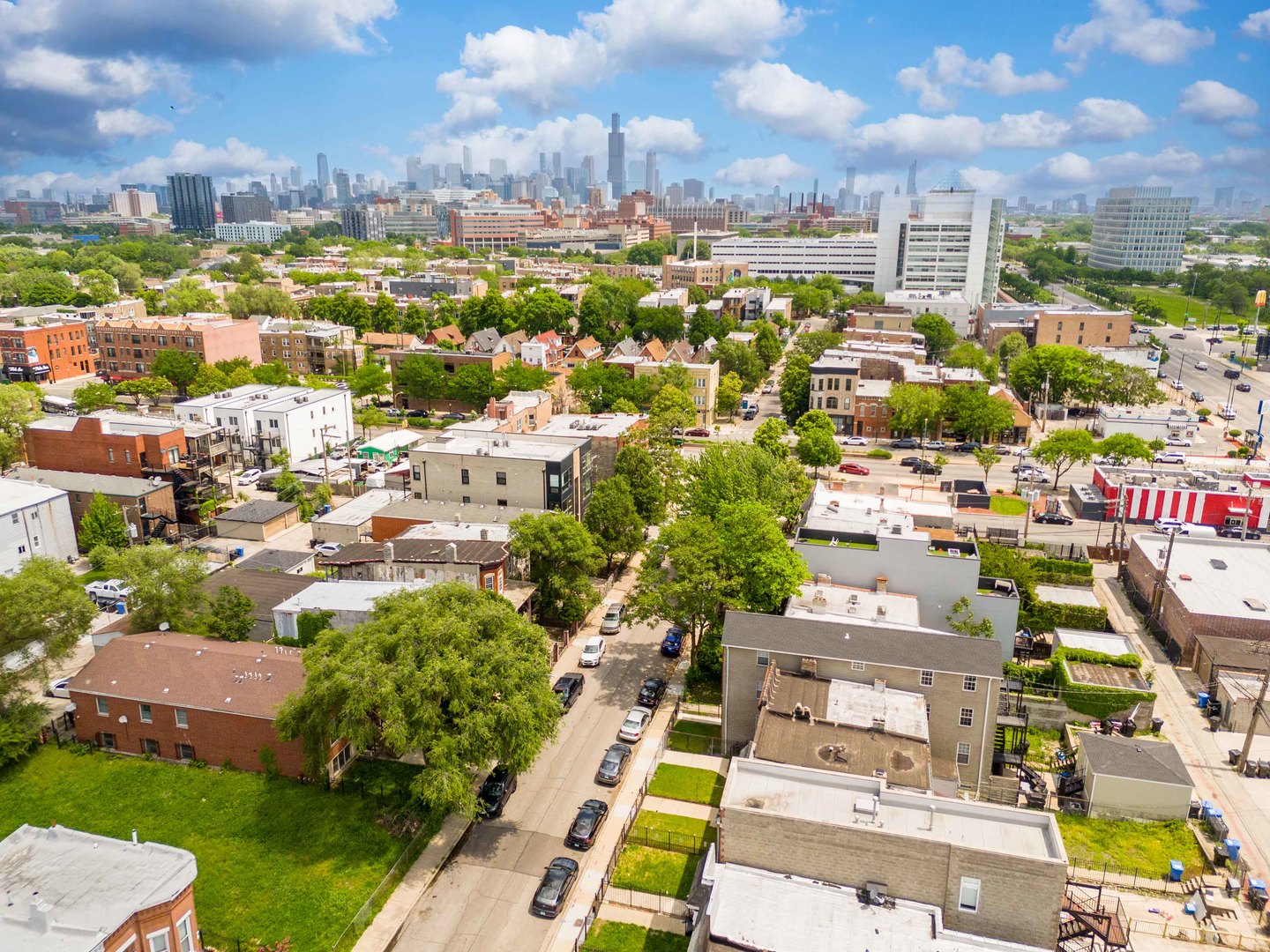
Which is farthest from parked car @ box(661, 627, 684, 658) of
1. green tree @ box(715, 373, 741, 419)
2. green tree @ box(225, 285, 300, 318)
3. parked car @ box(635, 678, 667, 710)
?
green tree @ box(225, 285, 300, 318)

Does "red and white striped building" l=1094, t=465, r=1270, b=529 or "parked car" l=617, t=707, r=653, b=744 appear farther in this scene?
"red and white striped building" l=1094, t=465, r=1270, b=529

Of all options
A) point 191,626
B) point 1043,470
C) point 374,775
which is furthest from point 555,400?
point 374,775

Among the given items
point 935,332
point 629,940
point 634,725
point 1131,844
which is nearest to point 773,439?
point 634,725

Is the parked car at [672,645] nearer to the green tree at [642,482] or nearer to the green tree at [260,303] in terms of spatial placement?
the green tree at [642,482]

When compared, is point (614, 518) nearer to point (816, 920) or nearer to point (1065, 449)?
point (816, 920)

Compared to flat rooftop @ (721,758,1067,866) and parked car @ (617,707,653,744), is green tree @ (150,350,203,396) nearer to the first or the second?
parked car @ (617,707,653,744)

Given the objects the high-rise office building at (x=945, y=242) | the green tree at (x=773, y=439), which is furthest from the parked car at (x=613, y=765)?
the high-rise office building at (x=945, y=242)
